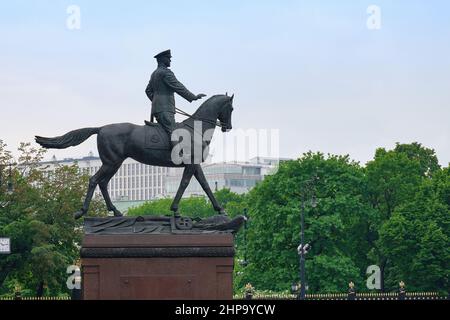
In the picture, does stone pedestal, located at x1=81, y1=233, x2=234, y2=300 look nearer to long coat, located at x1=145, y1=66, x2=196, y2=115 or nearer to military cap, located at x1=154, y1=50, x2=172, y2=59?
long coat, located at x1=145, y1=66, x2=196, y2=115

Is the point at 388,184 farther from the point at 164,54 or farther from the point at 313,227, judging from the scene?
the point at 164,54

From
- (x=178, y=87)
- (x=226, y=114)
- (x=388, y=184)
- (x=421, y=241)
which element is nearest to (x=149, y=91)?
(x=178, y=87)

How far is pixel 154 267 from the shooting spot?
36.8 m

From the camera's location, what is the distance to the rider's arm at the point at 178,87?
38312mm

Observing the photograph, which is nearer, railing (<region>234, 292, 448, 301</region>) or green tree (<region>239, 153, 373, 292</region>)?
railing (<region>234, 292, 448, 301</region>)

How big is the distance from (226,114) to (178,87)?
1.48 metres

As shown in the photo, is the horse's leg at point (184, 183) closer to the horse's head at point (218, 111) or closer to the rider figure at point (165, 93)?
the rider figure at point (165, 93)

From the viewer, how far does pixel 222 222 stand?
37688mm

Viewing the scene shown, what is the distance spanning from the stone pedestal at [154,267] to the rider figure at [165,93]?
9.91ft

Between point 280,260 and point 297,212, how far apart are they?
2.72 m

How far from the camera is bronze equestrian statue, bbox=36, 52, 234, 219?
1495 inches

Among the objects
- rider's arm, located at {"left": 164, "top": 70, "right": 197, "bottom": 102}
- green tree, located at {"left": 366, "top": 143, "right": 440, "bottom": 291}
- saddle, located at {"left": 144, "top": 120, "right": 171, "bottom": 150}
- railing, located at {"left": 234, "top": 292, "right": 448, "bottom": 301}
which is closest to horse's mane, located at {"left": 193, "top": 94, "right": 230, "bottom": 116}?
rider's arm, located at {"left": 164, "top": 70, "right": 197, "bottom": 102}

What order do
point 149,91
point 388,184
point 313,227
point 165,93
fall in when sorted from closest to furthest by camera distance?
point 165,93, point 149,91, point 313,227, point 388,184

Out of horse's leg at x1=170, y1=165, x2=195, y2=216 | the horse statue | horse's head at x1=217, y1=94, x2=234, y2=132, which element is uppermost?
horse's head at x1=217, y1=94, x2=234, y2=132
